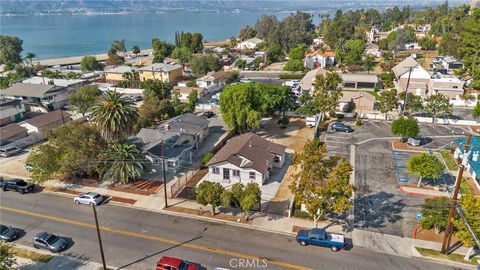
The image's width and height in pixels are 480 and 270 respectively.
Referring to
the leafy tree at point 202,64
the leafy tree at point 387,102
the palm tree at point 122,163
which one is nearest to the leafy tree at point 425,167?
the leafy tree at point 387,102

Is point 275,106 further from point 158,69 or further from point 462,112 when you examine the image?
point 158,69

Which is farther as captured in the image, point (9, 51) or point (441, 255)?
point (9, 51)

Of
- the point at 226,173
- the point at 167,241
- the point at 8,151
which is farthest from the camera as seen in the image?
the point at 8,151

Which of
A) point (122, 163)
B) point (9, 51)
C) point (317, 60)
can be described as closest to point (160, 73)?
point (317, 60)

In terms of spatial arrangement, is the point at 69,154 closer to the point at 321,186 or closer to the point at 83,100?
the point at 321,186

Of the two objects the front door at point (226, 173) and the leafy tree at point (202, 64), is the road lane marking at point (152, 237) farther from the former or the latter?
the leafy tree at point (202, 64)

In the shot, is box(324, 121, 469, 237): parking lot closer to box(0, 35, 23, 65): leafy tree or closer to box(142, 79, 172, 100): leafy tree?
box(142, 79, 172, 100): leafy tree
